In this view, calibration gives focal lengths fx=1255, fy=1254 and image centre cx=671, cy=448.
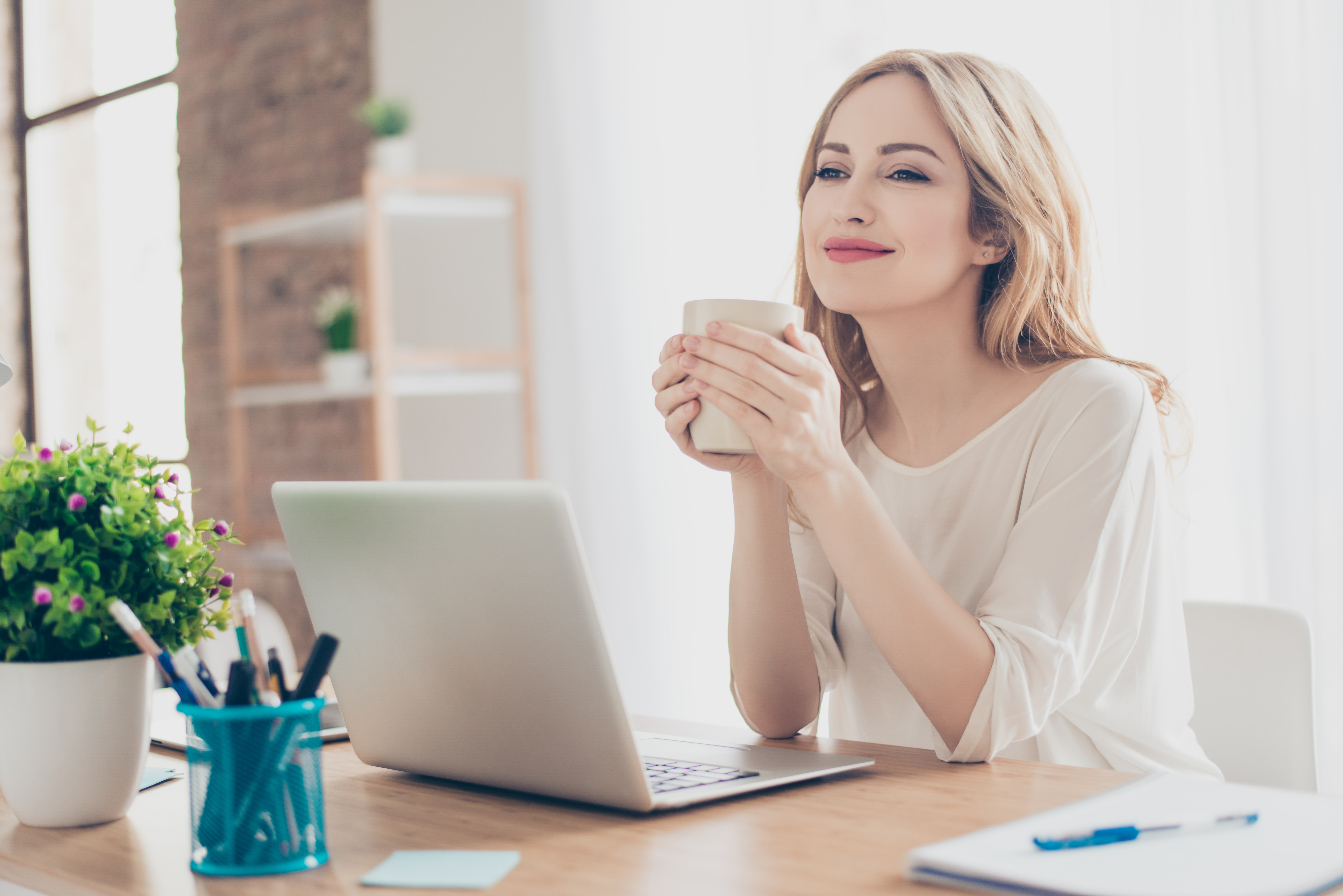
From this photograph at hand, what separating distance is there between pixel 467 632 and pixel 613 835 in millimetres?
167

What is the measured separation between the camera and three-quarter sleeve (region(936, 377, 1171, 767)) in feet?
3.30

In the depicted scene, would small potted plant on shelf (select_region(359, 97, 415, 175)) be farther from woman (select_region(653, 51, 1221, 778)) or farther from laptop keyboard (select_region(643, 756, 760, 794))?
laptop keyboard (select_region(643, 756, 760, 794))

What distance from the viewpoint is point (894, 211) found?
1.20m

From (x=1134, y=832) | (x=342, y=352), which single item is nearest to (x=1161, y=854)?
(x=1134, y=832)

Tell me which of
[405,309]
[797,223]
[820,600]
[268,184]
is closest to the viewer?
[820,600]

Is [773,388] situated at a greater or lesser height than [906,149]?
lesser

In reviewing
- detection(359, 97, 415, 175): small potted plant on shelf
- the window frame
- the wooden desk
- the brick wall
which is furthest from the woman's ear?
the window frame

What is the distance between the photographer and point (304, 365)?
4.03m

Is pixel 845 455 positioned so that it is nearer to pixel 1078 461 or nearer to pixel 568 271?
pixel 1078 461

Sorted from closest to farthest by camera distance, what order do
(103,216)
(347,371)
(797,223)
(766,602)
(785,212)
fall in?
1. (766,602)
2. (797,223)
3. (785,212)
4. (347,371)
5. (103,216)

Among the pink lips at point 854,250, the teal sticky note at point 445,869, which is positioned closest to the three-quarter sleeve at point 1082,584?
the pink lips at point 854,250

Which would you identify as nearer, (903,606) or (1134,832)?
(1134,832)

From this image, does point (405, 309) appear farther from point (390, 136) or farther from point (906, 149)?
point (906, 149)

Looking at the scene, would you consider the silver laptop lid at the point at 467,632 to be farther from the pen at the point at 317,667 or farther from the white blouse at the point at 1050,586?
A: the white blouse at the point at 1050,586
